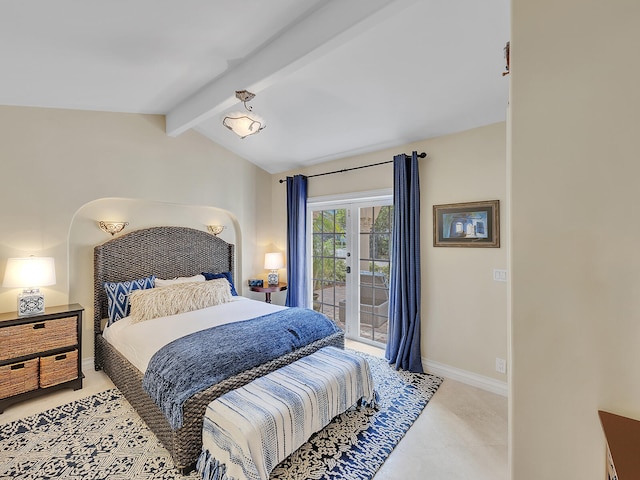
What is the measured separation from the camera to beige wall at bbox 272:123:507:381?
8.94 ft

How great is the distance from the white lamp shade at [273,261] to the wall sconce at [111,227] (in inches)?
74.4

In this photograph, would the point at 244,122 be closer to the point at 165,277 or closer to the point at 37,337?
the point at 165,277

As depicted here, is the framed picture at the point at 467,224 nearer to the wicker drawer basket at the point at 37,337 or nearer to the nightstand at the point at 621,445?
the nightstand at the point at 621,445

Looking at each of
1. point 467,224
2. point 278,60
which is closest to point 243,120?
point 278,60

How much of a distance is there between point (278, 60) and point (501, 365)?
3.23m

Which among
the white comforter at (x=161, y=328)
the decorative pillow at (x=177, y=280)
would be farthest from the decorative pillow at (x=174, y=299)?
the decorative pillow at (x=177, y=280)

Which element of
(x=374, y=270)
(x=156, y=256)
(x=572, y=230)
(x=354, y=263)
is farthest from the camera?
(x=354, y=263)

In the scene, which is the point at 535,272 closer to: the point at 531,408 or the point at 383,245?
the point at 531,408

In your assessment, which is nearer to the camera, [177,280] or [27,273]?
[27,273]

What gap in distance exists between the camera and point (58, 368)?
260 centimetres

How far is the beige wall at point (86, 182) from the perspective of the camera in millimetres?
2709

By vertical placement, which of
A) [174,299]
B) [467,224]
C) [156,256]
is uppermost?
[467,224]

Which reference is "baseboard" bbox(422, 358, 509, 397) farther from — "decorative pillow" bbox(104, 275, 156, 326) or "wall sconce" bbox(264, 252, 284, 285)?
"decorative pillow" bbox(104, 275, 156, 326)

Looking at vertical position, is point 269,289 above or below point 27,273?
below
